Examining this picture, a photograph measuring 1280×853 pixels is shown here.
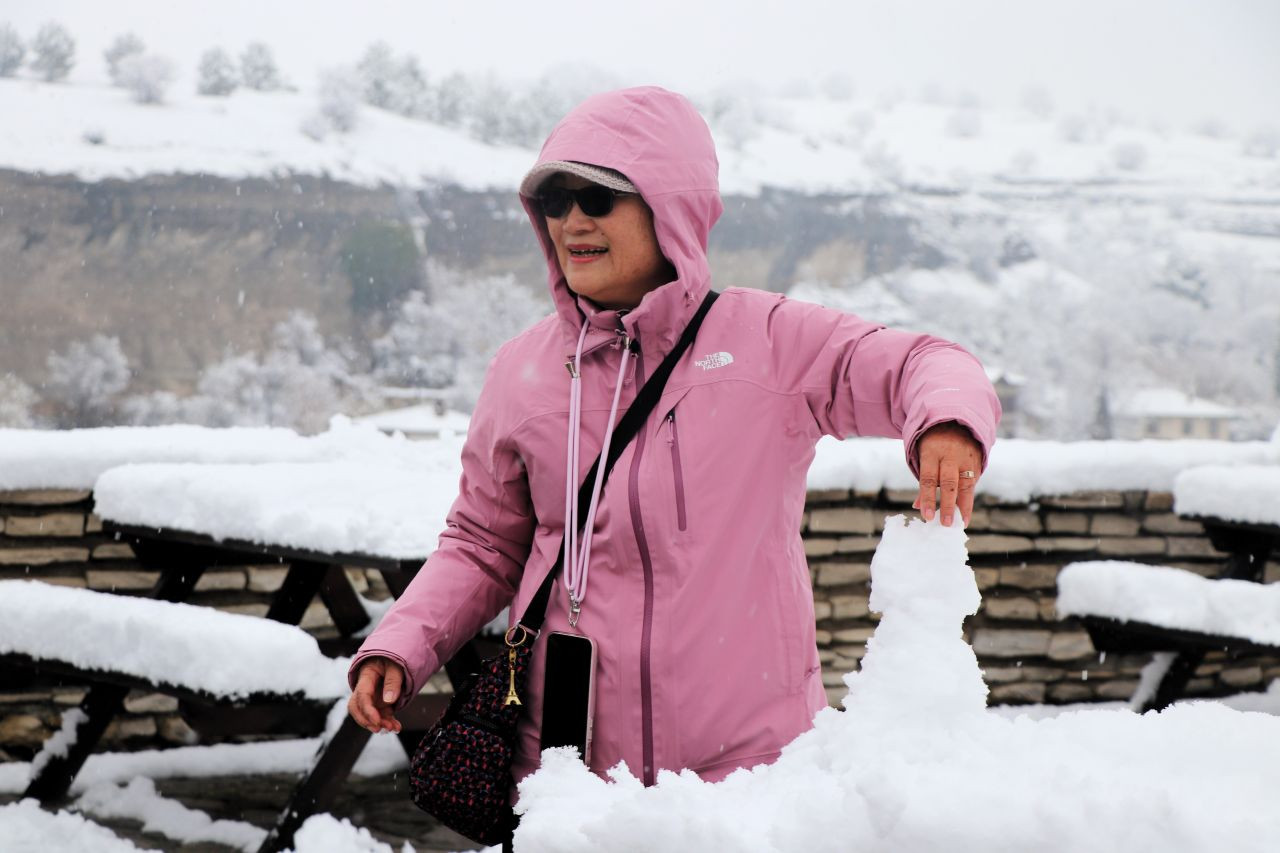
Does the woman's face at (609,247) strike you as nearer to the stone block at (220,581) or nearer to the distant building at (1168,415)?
the stone block at (220,581)

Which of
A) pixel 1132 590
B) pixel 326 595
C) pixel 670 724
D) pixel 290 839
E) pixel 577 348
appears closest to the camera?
pixel 670 724

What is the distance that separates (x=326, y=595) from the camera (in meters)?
3.22

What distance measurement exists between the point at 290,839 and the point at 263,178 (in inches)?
1202

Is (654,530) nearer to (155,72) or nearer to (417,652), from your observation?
(417,652)

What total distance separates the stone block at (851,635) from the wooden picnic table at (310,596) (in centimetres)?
181

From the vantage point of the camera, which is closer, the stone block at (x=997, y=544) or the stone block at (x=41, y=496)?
the stone block at (x=41, y=496)

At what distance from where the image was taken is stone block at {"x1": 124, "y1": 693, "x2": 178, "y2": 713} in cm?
376

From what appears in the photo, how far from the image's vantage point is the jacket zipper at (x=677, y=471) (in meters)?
1.39

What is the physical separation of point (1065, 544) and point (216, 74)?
118 feet

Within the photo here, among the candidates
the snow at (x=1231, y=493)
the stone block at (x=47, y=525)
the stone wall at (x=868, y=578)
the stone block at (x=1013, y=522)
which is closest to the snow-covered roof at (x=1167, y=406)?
the stone wall at (x=868, y=578)

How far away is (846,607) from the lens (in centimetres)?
423

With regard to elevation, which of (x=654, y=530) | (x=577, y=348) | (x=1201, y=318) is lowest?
(x=1201, y=318)

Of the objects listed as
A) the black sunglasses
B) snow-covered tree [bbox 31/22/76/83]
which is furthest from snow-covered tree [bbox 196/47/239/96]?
the black sunglasses

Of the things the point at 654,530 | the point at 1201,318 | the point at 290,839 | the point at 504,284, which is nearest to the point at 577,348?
the point at 654,530
